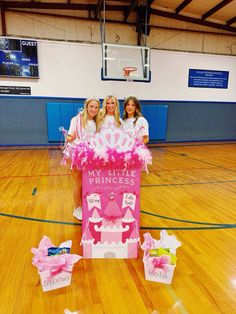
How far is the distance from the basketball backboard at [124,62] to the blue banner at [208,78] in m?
1.75

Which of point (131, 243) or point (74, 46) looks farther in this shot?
point (74, 46)

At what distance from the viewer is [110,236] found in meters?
1.47

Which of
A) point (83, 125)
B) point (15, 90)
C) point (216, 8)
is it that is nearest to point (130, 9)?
point (216, 8)

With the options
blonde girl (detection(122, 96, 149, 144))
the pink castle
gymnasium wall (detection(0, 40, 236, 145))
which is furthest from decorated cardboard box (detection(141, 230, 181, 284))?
gymnasium wall (detection(0, 40, 236, 145))

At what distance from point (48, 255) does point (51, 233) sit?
48 cm

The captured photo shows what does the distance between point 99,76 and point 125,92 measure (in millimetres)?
828

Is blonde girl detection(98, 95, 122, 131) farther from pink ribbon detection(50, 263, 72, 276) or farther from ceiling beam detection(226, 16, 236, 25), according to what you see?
ceiling beam detection(226, 16, 236, 25)

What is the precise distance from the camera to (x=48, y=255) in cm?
136

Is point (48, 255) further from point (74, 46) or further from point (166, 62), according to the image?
point (166, 62)

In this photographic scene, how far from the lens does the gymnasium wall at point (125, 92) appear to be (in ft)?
19.2

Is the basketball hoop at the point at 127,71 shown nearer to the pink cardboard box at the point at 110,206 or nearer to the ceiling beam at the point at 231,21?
the ceiling beam at the point at 231,21

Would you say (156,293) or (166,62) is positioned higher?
(166,62)

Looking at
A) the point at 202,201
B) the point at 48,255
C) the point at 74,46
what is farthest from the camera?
the point at 74,46

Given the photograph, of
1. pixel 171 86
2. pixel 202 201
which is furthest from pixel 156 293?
pixel 171 86
